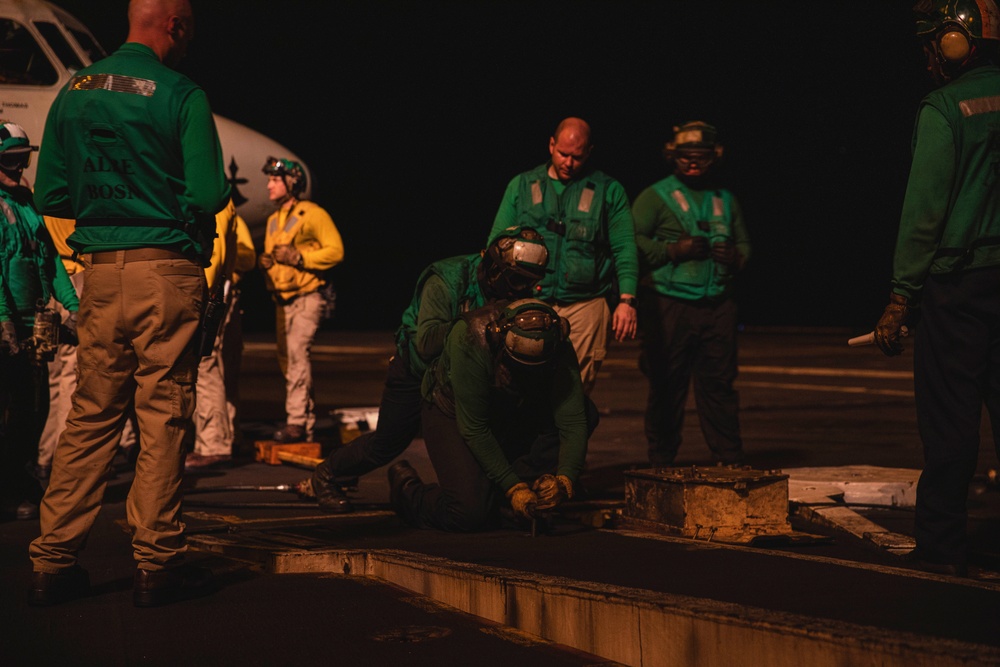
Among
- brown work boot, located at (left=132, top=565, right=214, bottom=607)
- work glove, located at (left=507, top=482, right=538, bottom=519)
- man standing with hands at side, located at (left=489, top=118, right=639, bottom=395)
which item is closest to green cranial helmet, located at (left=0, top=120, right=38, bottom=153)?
man standing with hands at side, located at (left=489, top=118, right=639, bottom=395)

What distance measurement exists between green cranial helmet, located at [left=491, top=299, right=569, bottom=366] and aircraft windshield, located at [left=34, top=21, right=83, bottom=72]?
22.4 ft

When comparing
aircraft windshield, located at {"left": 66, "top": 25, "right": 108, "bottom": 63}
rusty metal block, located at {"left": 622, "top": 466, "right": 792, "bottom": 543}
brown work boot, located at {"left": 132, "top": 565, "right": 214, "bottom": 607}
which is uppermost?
aircraft windshield, located at {"left": 66, "top": 25, "right": 108, "bottom": 63}

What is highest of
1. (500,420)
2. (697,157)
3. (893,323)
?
(697,157)

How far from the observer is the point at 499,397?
6.29 metres

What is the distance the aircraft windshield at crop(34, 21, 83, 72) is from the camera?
11.3m

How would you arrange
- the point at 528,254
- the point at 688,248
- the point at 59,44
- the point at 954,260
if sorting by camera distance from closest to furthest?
the point at 954,260 → the point at 528,254 → the point at 688,248 → the point at 59,44

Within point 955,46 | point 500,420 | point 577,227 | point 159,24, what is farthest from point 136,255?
point 577,227

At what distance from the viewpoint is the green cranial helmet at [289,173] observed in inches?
411

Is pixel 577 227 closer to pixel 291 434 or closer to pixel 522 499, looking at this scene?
pixel 522 499

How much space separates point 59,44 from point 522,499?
7.35 metres

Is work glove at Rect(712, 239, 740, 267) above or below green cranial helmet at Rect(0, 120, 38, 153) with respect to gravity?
below

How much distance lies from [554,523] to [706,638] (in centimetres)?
264

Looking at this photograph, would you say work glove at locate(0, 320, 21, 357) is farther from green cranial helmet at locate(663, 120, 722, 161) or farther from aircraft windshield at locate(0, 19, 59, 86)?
aircraft windshield at locate(0, 19, 59, 86)

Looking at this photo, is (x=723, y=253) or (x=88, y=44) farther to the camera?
(x=88, y=44)
